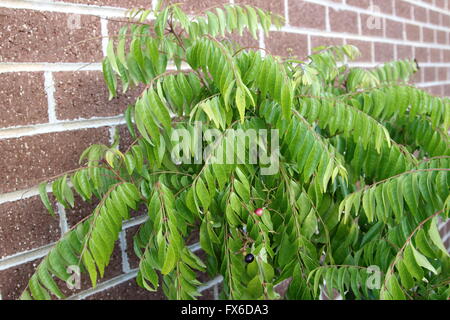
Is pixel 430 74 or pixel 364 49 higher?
pixel 364 49

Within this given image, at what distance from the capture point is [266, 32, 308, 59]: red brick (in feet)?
6.77

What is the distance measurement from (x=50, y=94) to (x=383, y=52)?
2.06m

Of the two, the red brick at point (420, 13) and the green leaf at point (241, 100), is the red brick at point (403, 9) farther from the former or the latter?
the green leaf at point (241, 100)

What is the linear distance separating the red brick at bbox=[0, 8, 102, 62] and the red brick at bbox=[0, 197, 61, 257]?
0.35 metres

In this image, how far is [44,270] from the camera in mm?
1083

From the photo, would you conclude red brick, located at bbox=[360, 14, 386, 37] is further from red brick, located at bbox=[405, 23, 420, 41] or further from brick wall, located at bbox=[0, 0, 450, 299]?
brick wall, located at bbox=[0, 0, 450, 299]

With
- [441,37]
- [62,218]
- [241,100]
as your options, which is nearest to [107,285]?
[62,218]

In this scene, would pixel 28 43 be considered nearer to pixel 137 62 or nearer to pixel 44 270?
pixel 137 62

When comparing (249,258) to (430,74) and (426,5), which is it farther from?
(426,5)

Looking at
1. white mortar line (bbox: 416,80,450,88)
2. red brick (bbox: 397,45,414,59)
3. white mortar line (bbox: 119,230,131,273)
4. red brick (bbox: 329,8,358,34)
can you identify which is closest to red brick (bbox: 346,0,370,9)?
red brick (bbox: 329,8,358,34)

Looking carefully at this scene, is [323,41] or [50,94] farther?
[323,41]

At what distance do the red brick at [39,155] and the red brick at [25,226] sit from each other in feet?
0.16

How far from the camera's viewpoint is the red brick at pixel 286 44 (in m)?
2.06

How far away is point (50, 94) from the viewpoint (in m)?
1.33
